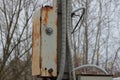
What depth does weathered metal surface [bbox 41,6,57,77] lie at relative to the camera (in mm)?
3521

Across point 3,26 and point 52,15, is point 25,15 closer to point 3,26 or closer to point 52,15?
point 3,26

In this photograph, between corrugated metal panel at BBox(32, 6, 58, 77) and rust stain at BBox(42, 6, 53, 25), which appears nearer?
corrugated metal panel at BBox(32, 6, 58, 77)

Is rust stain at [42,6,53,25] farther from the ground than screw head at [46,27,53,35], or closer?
farther from the ground

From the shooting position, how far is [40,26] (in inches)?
142

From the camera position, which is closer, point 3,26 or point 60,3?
point 60,3

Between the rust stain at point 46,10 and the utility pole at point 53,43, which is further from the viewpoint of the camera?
the rust stain at point 46,10

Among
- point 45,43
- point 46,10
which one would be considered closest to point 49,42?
point 45,43

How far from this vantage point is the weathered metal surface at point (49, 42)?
3521 mm

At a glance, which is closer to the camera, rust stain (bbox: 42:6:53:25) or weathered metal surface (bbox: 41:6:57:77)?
weathered metal surface (bbox: 41:6:57:77)

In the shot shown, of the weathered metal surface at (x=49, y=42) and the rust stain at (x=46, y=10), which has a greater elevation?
the rust stain at (x=46, y=10)

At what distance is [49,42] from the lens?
357 cm

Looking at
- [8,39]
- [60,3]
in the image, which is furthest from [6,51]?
[60,3]

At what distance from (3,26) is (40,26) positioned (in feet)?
48.8

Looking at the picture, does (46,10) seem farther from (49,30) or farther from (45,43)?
(45,43)
